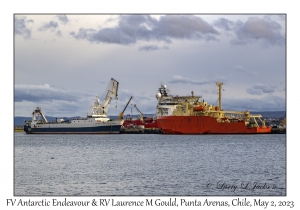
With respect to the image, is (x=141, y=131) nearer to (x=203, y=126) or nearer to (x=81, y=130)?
(x=81, y=130)

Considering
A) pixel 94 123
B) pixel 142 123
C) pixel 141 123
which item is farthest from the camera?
pixel 141 123

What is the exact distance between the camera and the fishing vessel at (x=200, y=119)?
5244cm

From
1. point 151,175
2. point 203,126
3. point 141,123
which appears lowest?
point 151,175

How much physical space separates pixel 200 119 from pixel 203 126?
0.79 meters

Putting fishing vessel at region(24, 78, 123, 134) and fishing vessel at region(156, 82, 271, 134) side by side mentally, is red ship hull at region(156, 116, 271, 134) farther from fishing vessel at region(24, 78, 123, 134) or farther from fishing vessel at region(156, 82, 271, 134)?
fishing vessel at region(24, 78, 123, 134)

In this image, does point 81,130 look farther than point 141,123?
No

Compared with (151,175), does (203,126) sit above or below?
above

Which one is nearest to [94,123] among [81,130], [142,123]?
[81,130]

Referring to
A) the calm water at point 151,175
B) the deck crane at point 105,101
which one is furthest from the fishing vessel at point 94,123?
the calm water at point 151,175

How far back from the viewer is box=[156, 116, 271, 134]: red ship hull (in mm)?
52344

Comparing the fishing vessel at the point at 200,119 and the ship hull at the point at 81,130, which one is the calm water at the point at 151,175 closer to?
the fishing vessel at the point at 200,119

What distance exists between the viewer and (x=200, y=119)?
172 ft

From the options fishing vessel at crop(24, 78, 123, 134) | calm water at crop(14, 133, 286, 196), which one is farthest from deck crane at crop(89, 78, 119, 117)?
calm water at crop(14, 133, 286, 196)
